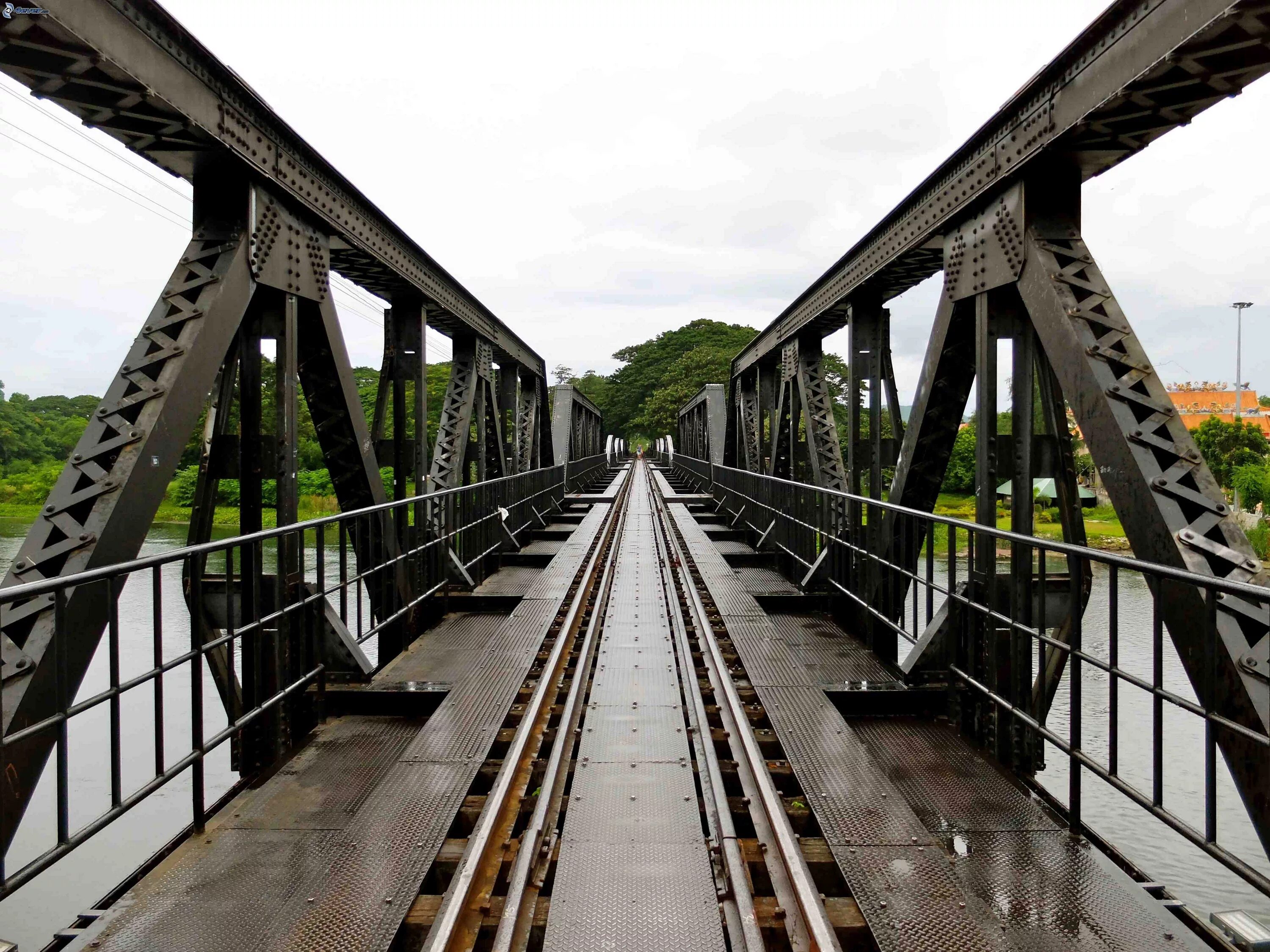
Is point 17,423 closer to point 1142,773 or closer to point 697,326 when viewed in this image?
point 1142,773

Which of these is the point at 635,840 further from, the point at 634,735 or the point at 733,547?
the point at 733,547

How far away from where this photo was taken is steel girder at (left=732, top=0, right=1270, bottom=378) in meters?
3.40

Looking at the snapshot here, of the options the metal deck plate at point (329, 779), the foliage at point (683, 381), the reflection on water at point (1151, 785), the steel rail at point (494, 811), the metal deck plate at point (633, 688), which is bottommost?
the reflection on water at point (1151, 785)

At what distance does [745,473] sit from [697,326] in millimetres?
79801

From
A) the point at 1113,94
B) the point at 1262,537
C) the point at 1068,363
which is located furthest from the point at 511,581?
the point at 1262,537

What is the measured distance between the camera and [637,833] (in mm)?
3564

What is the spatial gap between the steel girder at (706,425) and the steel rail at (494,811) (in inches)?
620

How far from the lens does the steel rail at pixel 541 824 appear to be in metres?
2.85

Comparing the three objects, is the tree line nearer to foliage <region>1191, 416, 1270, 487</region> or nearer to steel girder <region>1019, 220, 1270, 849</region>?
foliage <region>1191, 416, 1270, 487</region>

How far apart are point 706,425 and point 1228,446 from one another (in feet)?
62.1

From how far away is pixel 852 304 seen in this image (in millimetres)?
8703

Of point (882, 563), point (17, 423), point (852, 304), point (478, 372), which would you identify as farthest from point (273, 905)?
point (17, 423)

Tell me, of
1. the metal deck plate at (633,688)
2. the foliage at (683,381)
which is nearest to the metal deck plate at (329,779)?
the metal deck plate at (633,688)

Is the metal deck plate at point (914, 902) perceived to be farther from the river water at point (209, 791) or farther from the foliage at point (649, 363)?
the foliage at point (649, 363)
